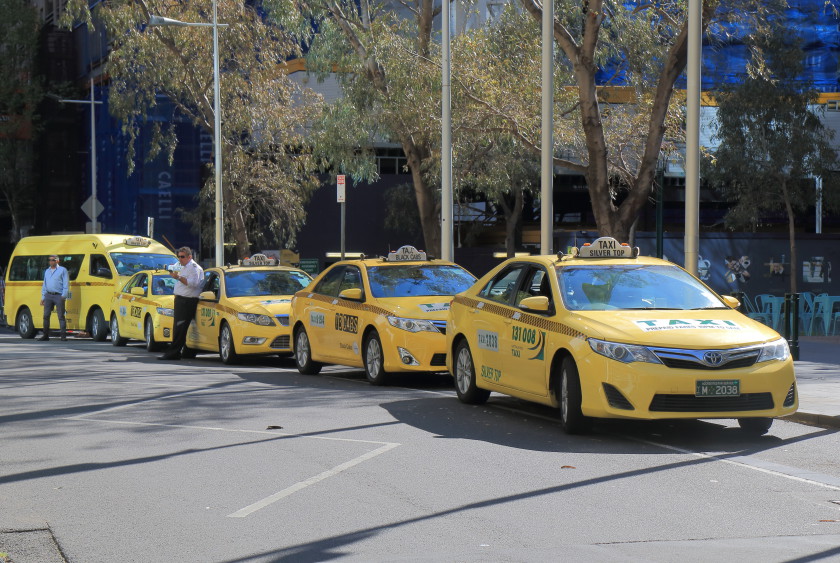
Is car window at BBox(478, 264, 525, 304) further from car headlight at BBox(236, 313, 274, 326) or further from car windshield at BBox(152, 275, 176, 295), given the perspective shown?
car windshield at BBox(152, 275, 176, 295)

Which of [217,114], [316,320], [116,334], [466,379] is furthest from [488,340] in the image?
[217,114]

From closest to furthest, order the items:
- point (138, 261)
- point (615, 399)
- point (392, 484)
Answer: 1. point (392, 484)
2. point (615, 399)
3. point (138, 261)

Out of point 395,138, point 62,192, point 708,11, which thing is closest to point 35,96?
point 62,192

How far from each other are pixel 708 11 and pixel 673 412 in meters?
11.6

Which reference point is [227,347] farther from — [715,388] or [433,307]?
[715,388]

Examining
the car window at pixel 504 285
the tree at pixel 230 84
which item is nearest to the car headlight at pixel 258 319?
the car window at pixel 504 285

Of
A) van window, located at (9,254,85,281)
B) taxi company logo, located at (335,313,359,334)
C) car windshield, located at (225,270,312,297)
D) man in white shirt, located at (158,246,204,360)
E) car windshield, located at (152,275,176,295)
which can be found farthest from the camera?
van window, located at (9,254,85,281)

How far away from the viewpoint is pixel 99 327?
27594 millimetres

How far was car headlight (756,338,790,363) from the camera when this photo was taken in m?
10.3

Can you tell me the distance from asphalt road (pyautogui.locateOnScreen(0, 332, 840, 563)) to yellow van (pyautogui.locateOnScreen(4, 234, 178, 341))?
540 inches

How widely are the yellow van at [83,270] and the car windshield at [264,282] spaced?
6.99 m

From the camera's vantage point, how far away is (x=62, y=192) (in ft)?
212

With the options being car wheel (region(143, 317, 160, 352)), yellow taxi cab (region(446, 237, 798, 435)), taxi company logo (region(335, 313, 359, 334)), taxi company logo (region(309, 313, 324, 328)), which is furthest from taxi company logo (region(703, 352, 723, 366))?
car wheel (region(143, 317, 160, 352))

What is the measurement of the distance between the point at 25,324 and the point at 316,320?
14.9 m
